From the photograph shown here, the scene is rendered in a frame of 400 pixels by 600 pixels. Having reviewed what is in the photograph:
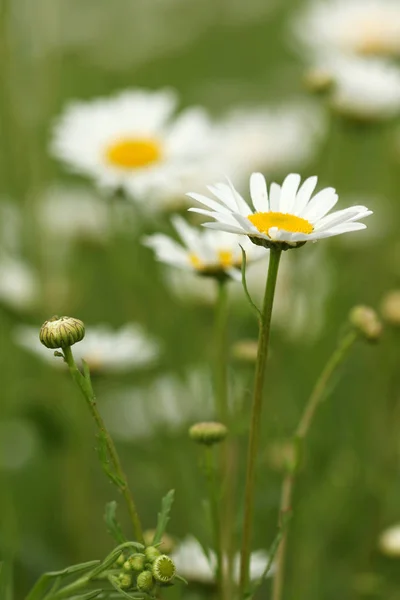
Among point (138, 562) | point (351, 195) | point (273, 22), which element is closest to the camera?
point (138, 562)

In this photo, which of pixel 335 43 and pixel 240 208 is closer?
pixel 240 208

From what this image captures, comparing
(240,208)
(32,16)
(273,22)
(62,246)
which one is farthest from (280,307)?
(273,22)

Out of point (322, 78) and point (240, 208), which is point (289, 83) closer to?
point (322, 78)

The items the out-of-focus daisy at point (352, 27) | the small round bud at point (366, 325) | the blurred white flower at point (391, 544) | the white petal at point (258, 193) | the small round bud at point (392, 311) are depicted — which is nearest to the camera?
the white petal at point (258, 193)

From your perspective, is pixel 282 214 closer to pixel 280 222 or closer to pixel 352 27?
pixel 280 222

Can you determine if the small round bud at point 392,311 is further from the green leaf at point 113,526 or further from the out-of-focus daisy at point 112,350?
the green leaf at point 113,526

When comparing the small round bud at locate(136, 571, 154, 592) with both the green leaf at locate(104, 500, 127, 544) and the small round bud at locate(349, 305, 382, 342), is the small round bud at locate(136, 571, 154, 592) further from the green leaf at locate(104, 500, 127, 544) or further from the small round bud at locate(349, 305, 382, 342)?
the small round bud at locate(349, 305, 382, 342)

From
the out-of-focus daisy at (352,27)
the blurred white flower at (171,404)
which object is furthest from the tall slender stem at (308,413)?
the out-of-focus daisy at (352,27)

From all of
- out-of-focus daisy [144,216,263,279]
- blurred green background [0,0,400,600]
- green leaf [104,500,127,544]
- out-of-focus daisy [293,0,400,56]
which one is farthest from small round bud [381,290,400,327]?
out-of-focus daisy [293,0,400,56]
